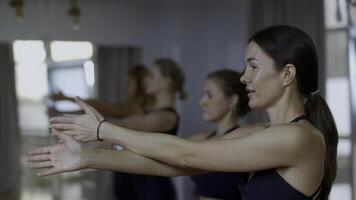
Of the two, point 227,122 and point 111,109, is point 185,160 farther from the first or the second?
point 111,109

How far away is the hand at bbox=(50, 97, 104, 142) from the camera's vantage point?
1270 millimetres

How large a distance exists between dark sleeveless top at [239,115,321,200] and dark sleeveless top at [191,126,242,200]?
0.71 m

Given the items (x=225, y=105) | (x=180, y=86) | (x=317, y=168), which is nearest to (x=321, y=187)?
(x=317, y=168)

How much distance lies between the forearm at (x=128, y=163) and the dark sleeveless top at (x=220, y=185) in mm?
622

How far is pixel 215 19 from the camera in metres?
3.81

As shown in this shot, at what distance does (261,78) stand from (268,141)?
171 millimetres

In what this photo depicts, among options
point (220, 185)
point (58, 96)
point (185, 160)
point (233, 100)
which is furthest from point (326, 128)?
point (58, 96)

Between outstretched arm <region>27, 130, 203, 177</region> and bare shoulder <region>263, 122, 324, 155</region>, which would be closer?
bare shoulder <region>263, 122, 324, 155</region>

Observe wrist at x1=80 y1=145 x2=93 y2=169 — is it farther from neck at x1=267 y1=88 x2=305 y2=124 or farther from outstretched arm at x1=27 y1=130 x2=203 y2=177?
neck at x1=267 y1=88 x2=305 y2=124

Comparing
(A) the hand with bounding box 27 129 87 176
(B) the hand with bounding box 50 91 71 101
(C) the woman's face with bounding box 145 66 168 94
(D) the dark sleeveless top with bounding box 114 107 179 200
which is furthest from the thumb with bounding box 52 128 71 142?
(B) the hand with bounding box 50 91 71 101

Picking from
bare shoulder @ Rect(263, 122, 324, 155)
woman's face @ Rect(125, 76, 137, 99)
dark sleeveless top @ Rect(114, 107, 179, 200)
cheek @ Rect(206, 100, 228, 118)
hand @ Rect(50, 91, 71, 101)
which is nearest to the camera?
bare shoulder @ Rect(263, 122, 324, 155)

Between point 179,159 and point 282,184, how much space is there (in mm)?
246

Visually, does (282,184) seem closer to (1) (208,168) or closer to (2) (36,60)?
(1) (208,168)

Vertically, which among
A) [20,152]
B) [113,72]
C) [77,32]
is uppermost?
[77,32]
